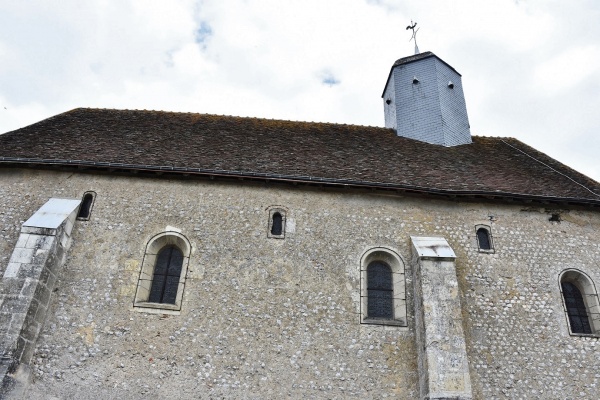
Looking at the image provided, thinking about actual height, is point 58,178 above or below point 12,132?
below

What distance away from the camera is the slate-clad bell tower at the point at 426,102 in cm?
1539

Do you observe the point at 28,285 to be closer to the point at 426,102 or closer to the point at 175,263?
the point at 175,263

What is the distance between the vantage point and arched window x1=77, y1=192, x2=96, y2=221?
1056 centimetres

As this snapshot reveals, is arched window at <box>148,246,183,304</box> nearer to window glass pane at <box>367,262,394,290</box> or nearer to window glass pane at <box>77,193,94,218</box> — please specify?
window glass pane at <box>77,193,94,218</box>

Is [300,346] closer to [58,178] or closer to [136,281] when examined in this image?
[136,281]

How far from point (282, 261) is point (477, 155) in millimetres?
7598

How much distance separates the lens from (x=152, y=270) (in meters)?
10.2

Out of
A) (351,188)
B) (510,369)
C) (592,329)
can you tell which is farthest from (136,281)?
(592,329)

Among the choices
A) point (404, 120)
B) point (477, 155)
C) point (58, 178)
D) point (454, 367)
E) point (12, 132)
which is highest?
point (404, 120)

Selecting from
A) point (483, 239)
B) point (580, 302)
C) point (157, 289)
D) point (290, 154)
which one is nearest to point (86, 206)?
point (157, 289)

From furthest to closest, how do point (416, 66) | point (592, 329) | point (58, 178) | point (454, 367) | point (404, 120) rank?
point (416, 66), point (404, 120), point (58, 178), point (592, 329), point (454, 367)

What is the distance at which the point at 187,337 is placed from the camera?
9.28 m

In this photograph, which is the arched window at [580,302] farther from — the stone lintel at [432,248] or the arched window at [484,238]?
the stone lintel at [432,248]

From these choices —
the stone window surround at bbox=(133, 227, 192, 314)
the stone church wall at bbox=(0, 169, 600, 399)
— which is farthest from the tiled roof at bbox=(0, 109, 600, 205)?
the stone window surround at bbox=(133, 227, 192, 314)
